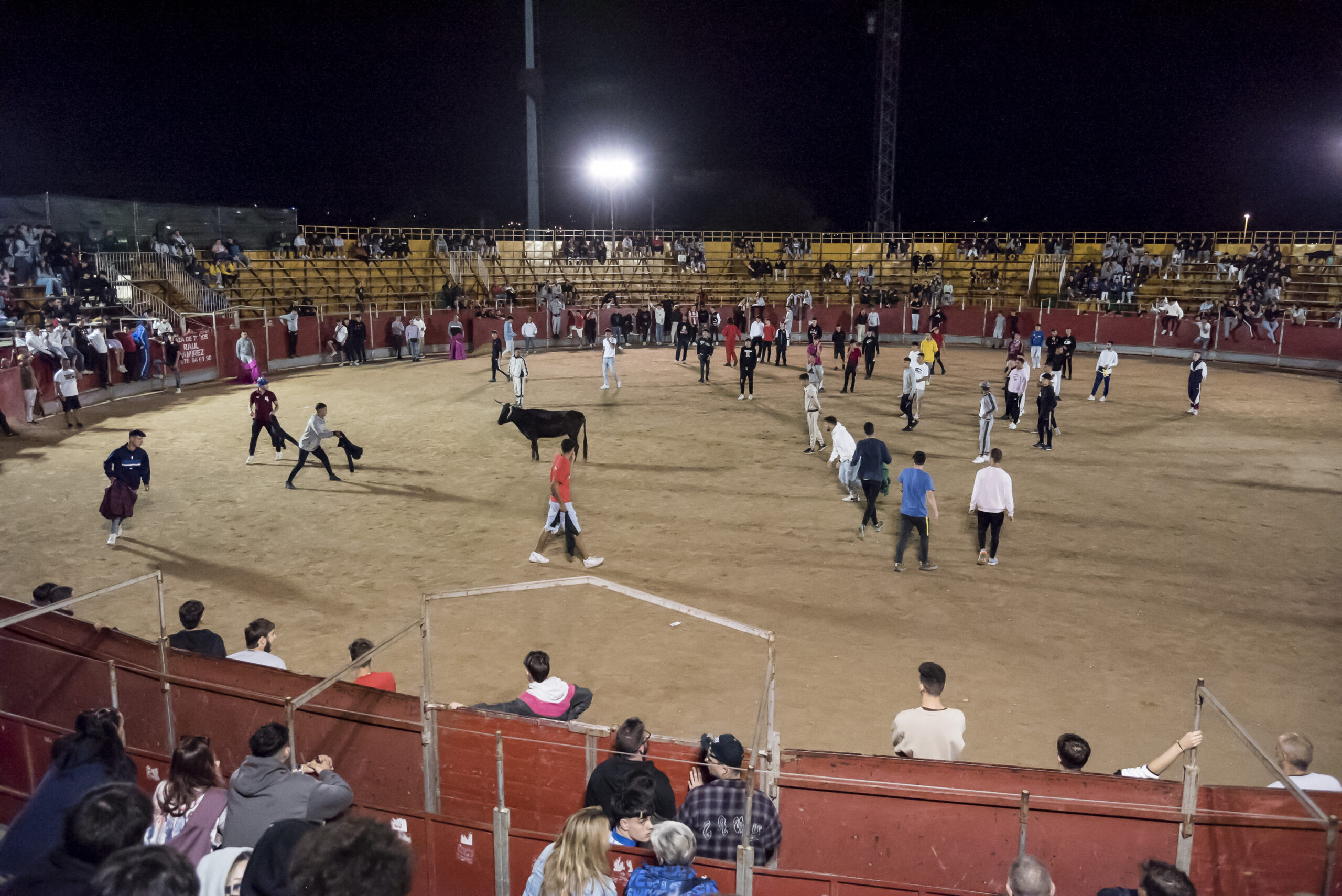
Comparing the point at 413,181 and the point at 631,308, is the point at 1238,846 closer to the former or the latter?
the point at 631,308

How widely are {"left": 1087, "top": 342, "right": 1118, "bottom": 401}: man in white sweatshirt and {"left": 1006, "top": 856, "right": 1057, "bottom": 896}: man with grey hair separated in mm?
20714

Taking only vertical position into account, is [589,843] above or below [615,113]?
below

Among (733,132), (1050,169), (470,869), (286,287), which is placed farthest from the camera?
(733,132)

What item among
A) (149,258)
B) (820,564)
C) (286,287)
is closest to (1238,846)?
(820,564)

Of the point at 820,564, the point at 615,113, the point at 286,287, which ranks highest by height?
the point at 615,113

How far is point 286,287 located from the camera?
35.2 m

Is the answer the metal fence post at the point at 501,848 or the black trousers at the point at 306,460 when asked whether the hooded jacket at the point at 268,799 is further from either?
the black trousers at the point at 306,460

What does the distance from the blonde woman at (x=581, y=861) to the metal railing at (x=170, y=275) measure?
31811 millimetres

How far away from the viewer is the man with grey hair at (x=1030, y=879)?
3.73 metres

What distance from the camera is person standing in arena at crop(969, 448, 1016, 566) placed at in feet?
37.7

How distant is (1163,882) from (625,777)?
2.51m

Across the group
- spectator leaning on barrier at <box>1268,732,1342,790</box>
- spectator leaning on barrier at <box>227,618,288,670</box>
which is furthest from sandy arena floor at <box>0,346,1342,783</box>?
spectator leaning on barrier at <box>1268,732,1342,790</box>

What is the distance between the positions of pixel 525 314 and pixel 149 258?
13.6 meters

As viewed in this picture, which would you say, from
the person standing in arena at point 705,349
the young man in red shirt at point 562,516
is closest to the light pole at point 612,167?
the person standing in arena at point 705,349
